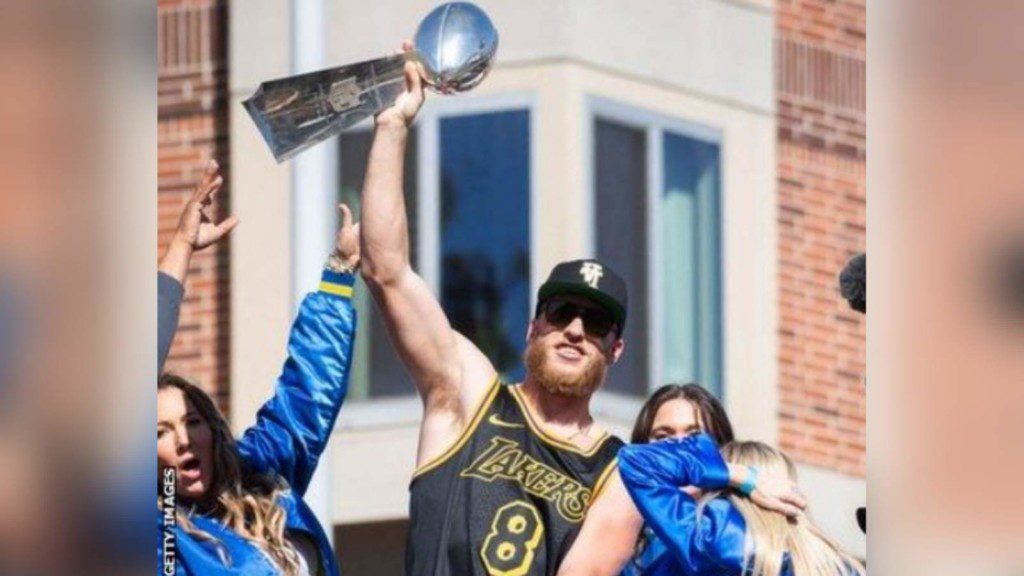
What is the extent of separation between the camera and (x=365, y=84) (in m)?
4.57

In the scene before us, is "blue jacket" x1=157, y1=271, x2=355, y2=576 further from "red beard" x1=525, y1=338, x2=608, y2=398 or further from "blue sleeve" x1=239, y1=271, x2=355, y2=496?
"red beard" x1=525, y1=338, x2=608, y2=398

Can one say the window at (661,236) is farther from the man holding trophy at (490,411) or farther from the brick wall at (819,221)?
the man holding trophy at (490,411)

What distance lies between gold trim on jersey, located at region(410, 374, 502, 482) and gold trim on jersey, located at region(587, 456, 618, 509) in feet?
0.91

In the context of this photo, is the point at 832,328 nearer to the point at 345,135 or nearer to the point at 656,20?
the point at 656,20

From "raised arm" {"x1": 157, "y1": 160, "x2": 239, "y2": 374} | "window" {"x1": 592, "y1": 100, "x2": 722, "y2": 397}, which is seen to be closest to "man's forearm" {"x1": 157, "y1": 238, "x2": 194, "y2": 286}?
"raised arm" {"x1": 157, "y1": 160, "x2": 239, "y2": 374}

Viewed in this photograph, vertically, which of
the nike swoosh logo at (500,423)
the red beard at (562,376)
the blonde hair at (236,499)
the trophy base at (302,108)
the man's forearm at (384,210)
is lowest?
the blonde hair at (236,499)

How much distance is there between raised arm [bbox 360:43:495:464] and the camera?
16.4 feet

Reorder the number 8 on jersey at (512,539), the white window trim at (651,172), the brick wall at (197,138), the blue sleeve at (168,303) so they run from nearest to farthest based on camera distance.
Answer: the blue sleeve at (168,303) → the number 8 on jersey at (512,539) → the white window trim at (651,172) → the brick wall at (197,138)

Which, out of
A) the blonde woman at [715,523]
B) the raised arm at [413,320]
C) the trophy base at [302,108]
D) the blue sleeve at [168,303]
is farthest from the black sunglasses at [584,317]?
the blue sleeve at [168,303]

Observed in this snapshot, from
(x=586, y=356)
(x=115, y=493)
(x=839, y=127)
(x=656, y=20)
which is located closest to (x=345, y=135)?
(x=656, y=20)

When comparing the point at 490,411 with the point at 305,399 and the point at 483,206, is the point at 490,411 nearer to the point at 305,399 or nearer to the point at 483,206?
the point at 305,399

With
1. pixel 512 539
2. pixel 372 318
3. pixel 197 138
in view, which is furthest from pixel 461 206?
pixel 512 539

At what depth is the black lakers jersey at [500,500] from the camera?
482 centimetres

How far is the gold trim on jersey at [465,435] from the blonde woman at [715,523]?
0.53m
